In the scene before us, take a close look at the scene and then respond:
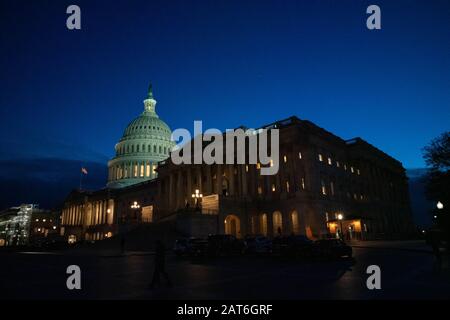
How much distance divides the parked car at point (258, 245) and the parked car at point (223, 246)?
1.98 ft

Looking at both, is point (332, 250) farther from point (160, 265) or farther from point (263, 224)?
point (263, 224)

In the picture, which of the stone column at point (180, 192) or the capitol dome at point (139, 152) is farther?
the capitol dome at point (139, 152)

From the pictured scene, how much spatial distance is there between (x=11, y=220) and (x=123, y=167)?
274 feet

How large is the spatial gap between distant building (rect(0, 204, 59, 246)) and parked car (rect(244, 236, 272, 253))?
397ft

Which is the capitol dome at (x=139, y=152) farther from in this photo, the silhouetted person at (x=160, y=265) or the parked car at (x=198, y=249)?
the silhouetted person at (x=160, y=265)

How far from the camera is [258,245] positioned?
3123cm

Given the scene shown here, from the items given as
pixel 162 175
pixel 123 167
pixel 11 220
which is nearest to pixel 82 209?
pixel 123 167

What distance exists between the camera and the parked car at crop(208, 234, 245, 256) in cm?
2997

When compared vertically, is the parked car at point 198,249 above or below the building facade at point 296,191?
below

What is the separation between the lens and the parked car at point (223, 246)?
2997 centimetres

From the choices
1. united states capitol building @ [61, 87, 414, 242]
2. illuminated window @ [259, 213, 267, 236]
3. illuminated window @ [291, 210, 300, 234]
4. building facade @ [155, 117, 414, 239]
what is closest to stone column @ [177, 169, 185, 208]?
building facade @ [155, 117, 414, 239]

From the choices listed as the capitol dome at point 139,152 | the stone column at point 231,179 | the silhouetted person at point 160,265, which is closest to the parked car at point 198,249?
the silhouetted person at point 160,265

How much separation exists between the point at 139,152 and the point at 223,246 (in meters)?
99.4

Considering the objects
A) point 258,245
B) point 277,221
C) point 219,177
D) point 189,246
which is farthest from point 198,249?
point 219,177
